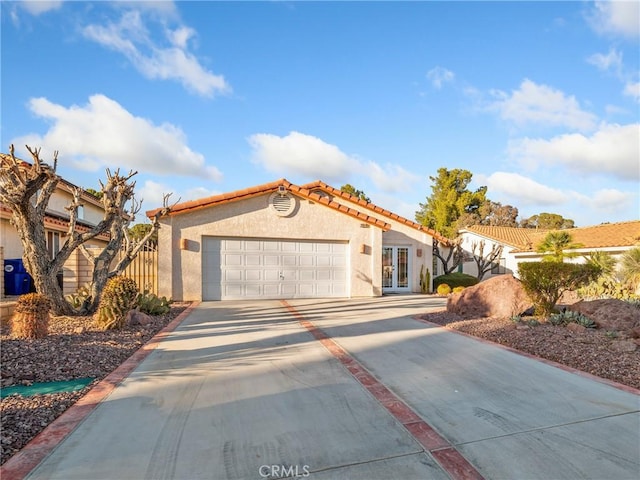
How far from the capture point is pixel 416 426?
3469 mm

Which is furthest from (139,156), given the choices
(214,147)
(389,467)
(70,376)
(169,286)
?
(389,467)

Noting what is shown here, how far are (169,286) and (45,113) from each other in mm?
7576

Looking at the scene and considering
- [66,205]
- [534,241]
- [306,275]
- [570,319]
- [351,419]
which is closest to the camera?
[351,419]

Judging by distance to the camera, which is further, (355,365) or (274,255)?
(274,255)

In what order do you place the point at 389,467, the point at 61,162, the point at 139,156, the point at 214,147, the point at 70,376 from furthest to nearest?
the point at 139,156 < the point at 214,147 < the point at 61,162 < the point at 70,376 < the point at 389,467

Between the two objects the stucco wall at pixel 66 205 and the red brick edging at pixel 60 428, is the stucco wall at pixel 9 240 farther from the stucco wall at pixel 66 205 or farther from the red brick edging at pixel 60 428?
the red brick edging at pixel 60 428

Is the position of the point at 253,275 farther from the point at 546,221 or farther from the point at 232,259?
the point at 546,221

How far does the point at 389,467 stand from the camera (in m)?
2.79

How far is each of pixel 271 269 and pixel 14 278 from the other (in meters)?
8.47

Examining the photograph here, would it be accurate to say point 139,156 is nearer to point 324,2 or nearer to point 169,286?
point 169,286

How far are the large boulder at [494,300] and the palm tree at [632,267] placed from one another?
8.41m

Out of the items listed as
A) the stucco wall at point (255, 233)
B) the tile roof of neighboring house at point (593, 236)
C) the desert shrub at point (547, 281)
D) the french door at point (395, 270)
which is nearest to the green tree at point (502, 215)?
the tile roof of neighboring house at point (593, 236)

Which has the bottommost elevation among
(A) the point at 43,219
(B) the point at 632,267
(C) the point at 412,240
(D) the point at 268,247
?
(B) the point at 632,267

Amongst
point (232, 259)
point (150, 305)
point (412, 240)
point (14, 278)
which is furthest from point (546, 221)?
point (14, 278)
